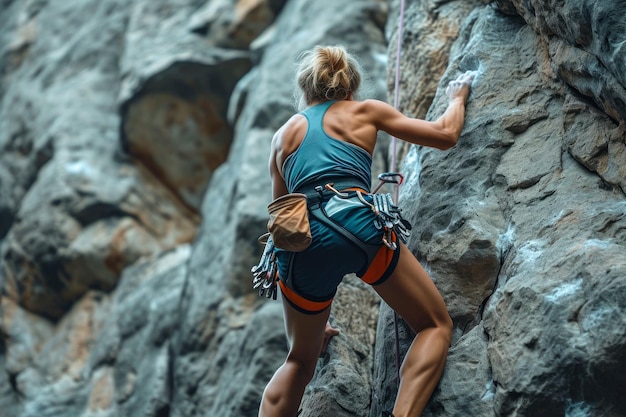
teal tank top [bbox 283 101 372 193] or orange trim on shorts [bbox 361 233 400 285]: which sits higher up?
teal tank top [bbox 283 101 372 193]

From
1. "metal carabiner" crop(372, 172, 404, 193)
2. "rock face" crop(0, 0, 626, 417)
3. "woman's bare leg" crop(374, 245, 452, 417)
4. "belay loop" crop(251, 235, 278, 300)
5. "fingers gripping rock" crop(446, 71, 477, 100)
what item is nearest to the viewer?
"rock face" crop(0, 0, 626, 417)

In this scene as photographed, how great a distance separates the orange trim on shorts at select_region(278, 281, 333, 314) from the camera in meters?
4.47

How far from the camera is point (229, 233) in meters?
8.43

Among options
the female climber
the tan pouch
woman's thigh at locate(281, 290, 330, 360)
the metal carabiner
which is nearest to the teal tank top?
the female climber

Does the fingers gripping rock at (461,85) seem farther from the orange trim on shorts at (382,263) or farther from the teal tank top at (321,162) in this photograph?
the orange trim on shorts at (382,263)

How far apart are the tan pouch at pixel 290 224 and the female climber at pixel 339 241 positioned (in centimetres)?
16

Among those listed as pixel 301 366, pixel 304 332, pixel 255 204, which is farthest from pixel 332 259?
pixel 255 204

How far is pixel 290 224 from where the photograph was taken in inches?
163

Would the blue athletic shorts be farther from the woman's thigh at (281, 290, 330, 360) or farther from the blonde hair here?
the blonde hair

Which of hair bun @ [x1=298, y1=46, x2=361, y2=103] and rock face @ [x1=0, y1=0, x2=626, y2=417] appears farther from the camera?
hair bun @ [x1=298, y1=46, x2=361, y2=103]

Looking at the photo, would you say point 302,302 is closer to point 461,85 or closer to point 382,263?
point 382,263

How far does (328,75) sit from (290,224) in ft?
3.30

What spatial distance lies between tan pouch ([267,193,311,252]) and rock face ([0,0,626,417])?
3.14ft

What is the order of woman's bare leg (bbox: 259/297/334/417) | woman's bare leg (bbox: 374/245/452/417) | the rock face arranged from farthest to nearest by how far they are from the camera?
woman's bare leg (bbox: 259/297/334/417) → woman's bare leg (bbox: 374/245/452/417) → the rock face
